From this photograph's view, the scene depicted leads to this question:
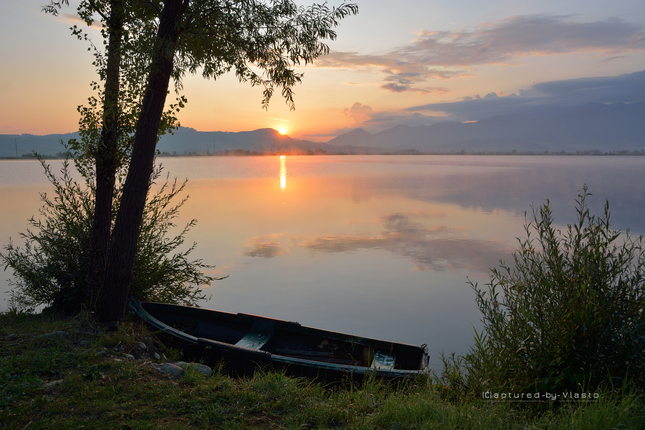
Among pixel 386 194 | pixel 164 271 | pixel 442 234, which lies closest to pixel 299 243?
pixel 442 234

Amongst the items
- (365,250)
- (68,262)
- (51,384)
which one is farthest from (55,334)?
(365,250)

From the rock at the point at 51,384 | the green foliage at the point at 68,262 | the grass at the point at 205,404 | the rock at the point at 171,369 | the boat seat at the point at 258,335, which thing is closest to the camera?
the grass at the point at 205,404

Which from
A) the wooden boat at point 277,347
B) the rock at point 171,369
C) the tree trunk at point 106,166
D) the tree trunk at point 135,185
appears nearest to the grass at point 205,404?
the rock at point 171,369

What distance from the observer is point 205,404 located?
446 centimetres

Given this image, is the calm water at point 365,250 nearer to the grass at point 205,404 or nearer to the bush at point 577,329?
the bush at point 577,329

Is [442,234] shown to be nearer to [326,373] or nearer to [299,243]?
[299,243]

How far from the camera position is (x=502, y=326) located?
5.63 metres

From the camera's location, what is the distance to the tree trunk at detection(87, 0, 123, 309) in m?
7.81

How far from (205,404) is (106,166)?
18.3 feet

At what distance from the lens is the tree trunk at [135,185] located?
7.07 metres

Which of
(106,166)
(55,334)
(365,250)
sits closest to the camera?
(55,334)

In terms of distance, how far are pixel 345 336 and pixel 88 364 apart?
3.97 metres

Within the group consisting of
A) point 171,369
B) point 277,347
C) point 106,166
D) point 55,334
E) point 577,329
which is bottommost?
point 277,347

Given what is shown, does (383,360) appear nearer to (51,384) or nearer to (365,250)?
(51,384)
